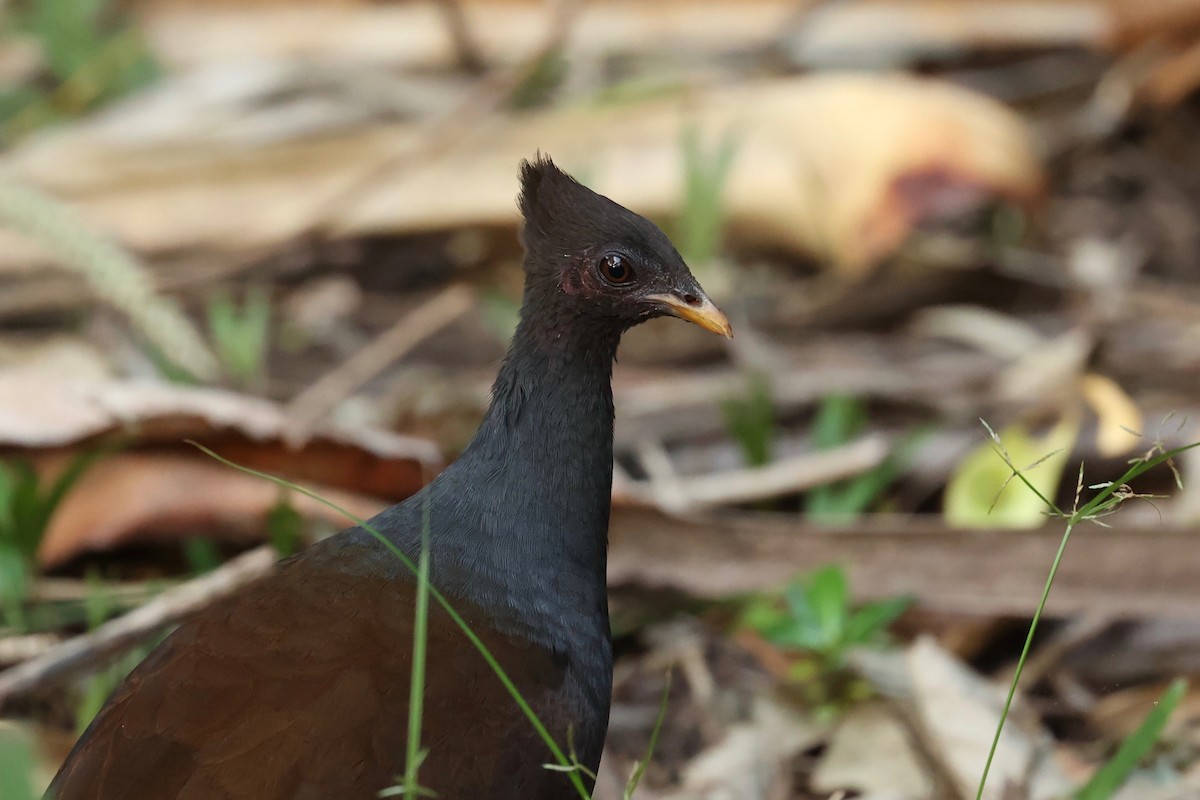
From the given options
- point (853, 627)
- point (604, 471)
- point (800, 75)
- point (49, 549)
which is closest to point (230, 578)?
point (49, 549)

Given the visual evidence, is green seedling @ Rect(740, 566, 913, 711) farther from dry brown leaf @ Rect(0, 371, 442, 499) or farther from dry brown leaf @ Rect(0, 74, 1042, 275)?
dry brown leaf @ Rect(0, 74, 1042, 275)

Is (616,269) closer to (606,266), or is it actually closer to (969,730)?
(606,266)

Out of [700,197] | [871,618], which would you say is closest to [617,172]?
[700,197]

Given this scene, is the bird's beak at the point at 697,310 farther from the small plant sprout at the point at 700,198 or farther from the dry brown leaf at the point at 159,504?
the small plant sprout at the point at 700,198

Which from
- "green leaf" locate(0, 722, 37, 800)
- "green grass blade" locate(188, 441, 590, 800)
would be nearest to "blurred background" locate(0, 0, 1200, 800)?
"green leaf" locate(0, 722, 37, 800)

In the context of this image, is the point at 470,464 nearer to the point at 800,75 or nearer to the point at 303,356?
the point at 303,356

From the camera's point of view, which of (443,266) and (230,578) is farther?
(443,266)
